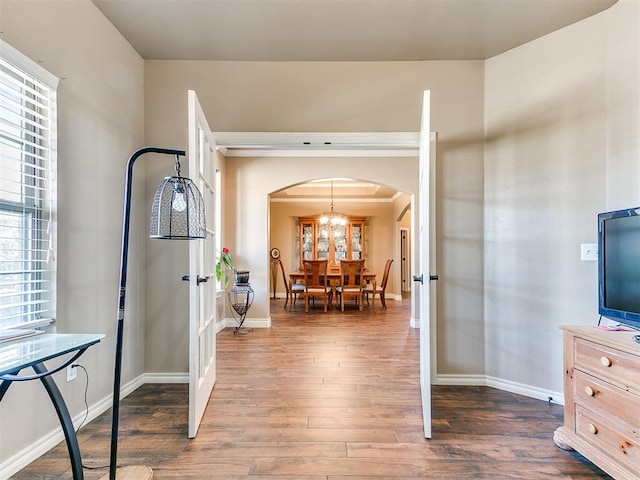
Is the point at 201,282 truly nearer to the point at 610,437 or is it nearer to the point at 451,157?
the point at 451,157

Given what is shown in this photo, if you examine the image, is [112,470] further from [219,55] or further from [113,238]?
[219,55]

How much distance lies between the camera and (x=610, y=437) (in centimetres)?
159

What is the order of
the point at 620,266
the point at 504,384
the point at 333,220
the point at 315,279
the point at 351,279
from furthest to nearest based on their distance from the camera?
the point at 333,220 → the point at 351,279 → the point at 315,279 → the point at 504,384 → the point at 620,266

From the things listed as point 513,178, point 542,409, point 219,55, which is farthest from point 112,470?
point 513,178

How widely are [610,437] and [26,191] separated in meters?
3.21

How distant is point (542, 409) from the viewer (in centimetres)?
230

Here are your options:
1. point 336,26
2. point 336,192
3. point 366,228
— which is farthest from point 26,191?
point 366,228

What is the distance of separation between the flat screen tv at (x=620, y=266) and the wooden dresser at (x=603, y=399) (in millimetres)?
132

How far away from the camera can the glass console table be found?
3.67 feet

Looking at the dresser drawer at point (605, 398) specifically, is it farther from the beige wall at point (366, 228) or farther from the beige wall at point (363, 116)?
the beige wall at point (366, 228)

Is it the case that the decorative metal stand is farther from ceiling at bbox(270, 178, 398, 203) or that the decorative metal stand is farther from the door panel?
ceiling at bbox(270, 178, 398, 203)

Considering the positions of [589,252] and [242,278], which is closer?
[589,252]

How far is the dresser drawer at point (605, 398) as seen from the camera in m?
1.50

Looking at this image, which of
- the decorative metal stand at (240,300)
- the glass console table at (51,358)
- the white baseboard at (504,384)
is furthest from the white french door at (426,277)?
the decorative metal stand at (240,300)
